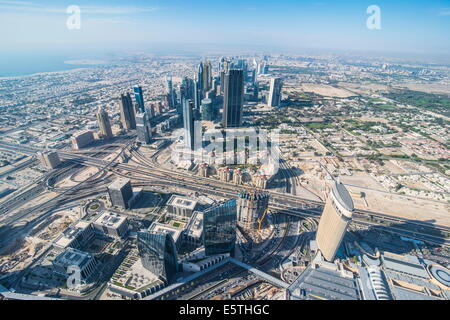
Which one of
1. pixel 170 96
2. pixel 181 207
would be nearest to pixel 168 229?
pixel 181 207

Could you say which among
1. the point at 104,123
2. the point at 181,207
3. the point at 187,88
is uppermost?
the point at 187,88

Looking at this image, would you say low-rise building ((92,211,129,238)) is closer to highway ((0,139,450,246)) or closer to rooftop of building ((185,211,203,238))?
rooftop of building ((185,211,203,238))

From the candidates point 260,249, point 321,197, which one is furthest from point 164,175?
point 321,197

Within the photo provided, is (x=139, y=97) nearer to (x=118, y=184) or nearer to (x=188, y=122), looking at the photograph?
(x=188, y=122)

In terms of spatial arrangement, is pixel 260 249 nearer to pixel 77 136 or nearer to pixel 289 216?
pixel 289 216

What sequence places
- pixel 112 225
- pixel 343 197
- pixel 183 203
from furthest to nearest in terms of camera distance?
1. pixel 183 203
2. pixel 112 225
3. pixel 343 197

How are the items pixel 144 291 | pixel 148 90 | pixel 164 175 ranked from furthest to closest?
pixel 148 90 < pixel 164 175 < pixel 144 291
